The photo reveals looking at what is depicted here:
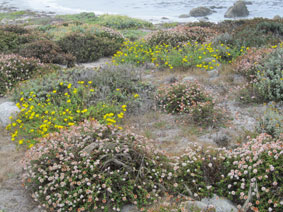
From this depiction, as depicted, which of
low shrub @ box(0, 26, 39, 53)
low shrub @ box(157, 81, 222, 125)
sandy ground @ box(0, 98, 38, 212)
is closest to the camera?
sandy ground @ box(0, 98, 38, 212)

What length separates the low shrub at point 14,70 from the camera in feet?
28.4

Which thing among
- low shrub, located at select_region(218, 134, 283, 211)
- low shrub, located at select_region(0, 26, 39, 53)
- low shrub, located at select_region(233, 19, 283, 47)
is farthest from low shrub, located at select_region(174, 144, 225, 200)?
low shrub, located at select_region(0, 26, 39, 53)

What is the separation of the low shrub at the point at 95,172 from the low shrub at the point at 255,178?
0.96 meters

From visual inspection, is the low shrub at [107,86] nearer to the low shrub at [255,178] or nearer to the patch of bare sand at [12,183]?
the patch of bare sand at [12,183]

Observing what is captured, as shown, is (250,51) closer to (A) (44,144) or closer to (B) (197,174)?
(B) (197,174)

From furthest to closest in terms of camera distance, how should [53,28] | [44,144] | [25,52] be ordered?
1. [53,28]
2. [25,52]
3. [44,144]

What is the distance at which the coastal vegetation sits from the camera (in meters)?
3.77

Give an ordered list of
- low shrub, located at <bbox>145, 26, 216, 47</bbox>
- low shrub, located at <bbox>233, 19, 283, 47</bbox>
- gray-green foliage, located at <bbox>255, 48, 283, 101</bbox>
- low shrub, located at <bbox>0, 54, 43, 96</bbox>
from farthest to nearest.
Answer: low shrub, located at <bbox>145, 26, 216, 47</bbox>, low shrub, located at <bbox>233, 19, 283, 47</bbox>, low shrub, located at <bbox>0, 54, 43, 96</bbox>, gray-green foliage, located at <bbox>255, 48, 283, 101</bbox>

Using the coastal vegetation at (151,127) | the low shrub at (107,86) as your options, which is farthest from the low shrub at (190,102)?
the low shrub at (107,86)

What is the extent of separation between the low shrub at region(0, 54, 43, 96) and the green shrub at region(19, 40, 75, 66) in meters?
1.12

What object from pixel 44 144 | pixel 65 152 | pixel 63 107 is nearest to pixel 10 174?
pixel 44 144

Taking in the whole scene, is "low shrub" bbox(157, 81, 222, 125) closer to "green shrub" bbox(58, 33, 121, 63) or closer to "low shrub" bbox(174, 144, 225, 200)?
"low shrub" bbox(174, 144, 225, 200)

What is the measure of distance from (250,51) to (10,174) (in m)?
8.07

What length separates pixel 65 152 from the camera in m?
4.22
